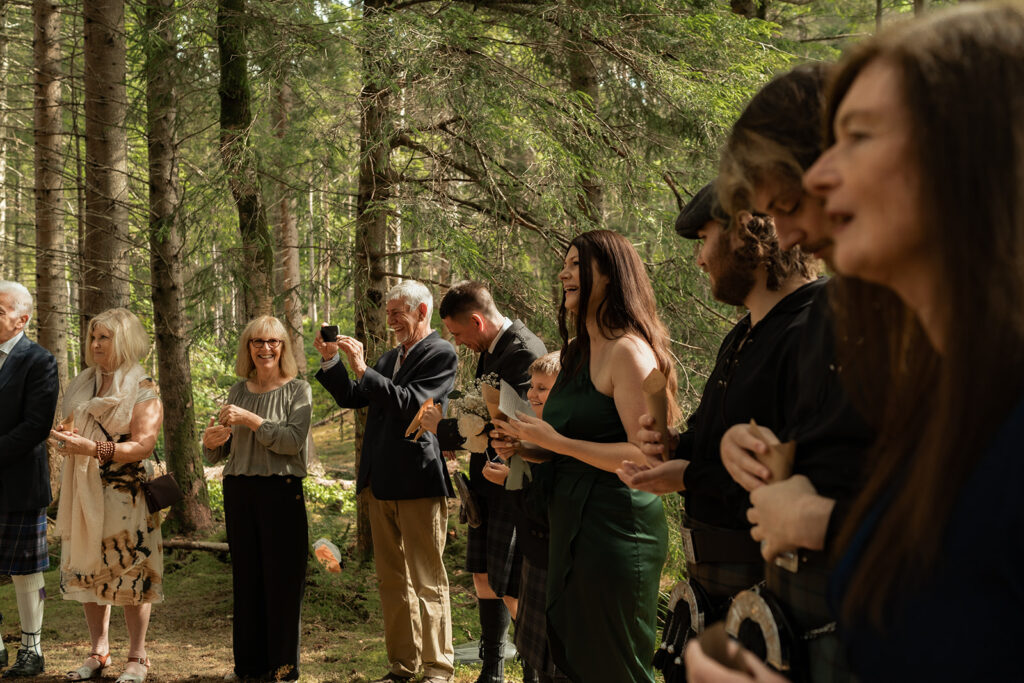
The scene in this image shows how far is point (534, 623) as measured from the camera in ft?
11.5

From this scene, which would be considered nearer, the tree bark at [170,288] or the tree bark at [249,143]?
the tree bark at [249,143]

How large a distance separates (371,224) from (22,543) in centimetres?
308

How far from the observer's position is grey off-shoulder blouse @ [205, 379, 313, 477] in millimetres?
4781

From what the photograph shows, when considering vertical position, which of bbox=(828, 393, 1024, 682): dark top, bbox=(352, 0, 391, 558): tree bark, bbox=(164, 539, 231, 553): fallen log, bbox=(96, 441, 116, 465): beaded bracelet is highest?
bbox=(352, 0, 391, 558): tree bark

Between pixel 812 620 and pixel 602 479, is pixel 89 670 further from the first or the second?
pixel 812 620

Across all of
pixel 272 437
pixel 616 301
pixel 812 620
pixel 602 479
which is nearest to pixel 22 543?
pixel 272 437

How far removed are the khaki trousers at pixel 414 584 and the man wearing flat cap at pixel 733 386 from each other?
2897 millimetres

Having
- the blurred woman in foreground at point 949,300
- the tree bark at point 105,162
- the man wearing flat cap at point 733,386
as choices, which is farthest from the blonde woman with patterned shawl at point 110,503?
the blurred woman in foreground at point 949,300

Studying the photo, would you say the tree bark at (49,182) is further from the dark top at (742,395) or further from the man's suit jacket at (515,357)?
the dark top at (742,395)

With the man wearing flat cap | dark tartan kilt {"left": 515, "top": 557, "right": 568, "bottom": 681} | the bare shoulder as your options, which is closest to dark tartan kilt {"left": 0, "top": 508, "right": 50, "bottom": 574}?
dark tartan kilt {"left": 515, "top": 557, "right": 568, "bottom": 681}

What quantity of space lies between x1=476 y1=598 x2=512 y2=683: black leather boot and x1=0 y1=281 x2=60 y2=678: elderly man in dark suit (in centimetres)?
270

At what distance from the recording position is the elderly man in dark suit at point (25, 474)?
5.02 meters

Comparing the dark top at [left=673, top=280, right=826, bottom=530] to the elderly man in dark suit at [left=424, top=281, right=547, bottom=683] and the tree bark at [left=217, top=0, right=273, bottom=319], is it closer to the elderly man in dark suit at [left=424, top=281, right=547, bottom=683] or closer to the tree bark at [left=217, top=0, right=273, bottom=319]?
the elderly man in dark suit at [left=424, top=281, right=547, bottom=683]

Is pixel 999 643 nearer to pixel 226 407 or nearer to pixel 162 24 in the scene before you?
pixel 226 407
